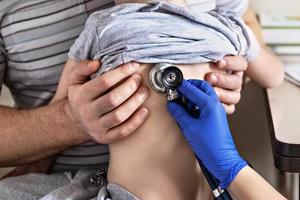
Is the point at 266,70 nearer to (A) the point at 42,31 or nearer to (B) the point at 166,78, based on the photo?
(B) the point at 166,78

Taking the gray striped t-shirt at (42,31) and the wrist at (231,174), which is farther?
the gray striped t-shirt at (42,31)

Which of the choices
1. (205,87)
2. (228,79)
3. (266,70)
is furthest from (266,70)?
(205,87)

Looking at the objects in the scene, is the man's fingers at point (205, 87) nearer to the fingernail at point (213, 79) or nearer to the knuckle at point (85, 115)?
the fingernail at point (213, 79)

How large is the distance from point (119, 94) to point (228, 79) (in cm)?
24

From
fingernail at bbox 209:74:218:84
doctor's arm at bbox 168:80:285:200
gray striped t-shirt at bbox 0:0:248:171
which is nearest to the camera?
doctor's arm at bbox 168:80:285:200

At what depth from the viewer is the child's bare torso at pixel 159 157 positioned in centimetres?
92

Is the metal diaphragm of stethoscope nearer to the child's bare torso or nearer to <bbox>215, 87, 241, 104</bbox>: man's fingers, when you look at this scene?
the child's bare torso

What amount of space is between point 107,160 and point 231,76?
1.23 ft

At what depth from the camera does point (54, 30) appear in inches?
45.1

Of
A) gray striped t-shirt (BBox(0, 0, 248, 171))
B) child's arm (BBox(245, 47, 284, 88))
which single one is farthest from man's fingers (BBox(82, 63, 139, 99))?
child's arm (BBox(245, 47, 284, 88))

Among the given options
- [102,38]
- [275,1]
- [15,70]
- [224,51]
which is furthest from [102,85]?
[275,1]

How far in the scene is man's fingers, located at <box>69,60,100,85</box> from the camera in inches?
36.6

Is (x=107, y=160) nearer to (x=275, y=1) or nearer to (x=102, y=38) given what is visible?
(x=102, y=38)

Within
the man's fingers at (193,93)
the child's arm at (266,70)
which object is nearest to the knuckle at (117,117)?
the man's fingers at (193,93)
